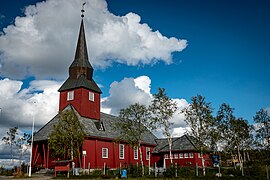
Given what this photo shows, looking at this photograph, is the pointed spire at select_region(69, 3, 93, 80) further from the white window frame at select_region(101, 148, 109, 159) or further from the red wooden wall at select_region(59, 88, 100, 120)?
the white window frame at select_region(101, 148, 109, 159)

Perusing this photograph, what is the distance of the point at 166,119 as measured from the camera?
31734mm

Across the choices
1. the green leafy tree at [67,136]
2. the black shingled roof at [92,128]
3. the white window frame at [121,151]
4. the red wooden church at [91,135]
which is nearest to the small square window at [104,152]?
the red wooden church at [91,135]

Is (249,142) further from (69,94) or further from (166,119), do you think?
(69,94)

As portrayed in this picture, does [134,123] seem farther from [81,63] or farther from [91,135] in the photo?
[81,63]

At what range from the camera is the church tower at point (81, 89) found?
43.2m

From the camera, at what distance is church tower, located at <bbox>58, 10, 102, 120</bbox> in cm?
4325

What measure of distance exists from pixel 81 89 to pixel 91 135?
26.6ft

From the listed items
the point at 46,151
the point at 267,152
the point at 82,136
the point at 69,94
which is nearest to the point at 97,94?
the point at 69,94

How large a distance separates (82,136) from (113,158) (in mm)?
12455

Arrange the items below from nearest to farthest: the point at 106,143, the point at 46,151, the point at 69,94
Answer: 1. the point at 46,151
2. the point at 106,143
3. the point at 69,94

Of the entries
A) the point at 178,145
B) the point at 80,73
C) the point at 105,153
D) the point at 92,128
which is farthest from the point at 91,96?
the point at 178,145

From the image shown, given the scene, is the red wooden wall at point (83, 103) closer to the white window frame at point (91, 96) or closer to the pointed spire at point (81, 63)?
the white window frame at point (91, 96)

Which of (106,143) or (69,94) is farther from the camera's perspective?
(69,94)

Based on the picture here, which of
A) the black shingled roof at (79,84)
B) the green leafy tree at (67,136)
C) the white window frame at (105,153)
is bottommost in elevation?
the white window frame at (105,153)
